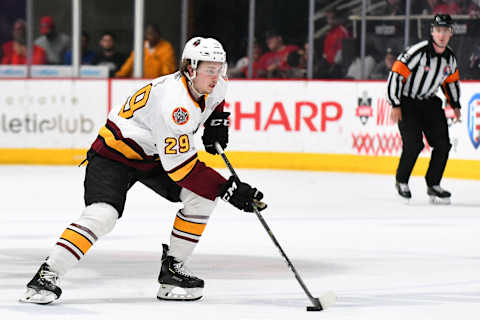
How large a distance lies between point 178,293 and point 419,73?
4224mm

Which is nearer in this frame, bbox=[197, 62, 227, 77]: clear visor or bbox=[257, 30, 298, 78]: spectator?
bbox=[197, 62, 227, 77]: clear visor

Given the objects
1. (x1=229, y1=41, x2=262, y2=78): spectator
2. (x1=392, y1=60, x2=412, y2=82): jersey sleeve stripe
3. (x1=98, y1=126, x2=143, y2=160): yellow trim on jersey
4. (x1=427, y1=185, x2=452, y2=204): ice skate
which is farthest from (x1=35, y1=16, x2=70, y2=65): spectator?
(x1=98, y1=126, x2=143, y2=160): yellow trim on jersey

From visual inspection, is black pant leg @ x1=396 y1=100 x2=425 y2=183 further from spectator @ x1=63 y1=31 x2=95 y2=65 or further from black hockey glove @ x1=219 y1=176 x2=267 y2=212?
spectator @ x1=63 y1=31 x2=95 y2=65

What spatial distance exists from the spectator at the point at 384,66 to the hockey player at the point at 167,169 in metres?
6.90

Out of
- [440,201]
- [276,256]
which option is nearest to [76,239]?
[276,256]

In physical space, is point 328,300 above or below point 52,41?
below

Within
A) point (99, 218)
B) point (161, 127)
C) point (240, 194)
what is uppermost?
point (161, 127)

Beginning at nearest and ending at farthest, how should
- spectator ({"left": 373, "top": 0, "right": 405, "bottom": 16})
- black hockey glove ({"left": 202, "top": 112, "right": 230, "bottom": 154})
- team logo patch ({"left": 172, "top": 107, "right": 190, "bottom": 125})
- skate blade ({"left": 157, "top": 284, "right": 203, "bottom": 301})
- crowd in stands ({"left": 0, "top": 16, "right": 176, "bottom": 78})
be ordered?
team logo patch ({"left": 172, "top": 107, "right": 190, "bottom": 125}) < skate blade ({"left": 157, "top": 284, "right": 203, "bottom": 301}) < black hockey glove ({"left": 202, "top": 112, "right": 230, "bottom": 154}) < spectator ({"left": 373, "top": 0, "right": 405, "bottom": 16}) < crowd in stands ({"left": 0, "top": 16, "right": 176, "bottom": 78})

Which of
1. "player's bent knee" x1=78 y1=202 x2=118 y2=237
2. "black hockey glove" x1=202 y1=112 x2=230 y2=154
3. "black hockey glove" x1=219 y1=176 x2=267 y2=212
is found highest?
"black hockey glove" x1=202 y1=112 x2=230 y2=154

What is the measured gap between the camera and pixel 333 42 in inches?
463

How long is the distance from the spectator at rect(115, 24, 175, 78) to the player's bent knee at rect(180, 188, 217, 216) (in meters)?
7.84

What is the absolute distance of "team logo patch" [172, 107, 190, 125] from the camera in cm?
420

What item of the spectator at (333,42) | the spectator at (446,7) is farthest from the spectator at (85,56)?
the spectator at (446,7)

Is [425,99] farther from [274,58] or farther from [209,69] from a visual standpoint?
[209,69]
